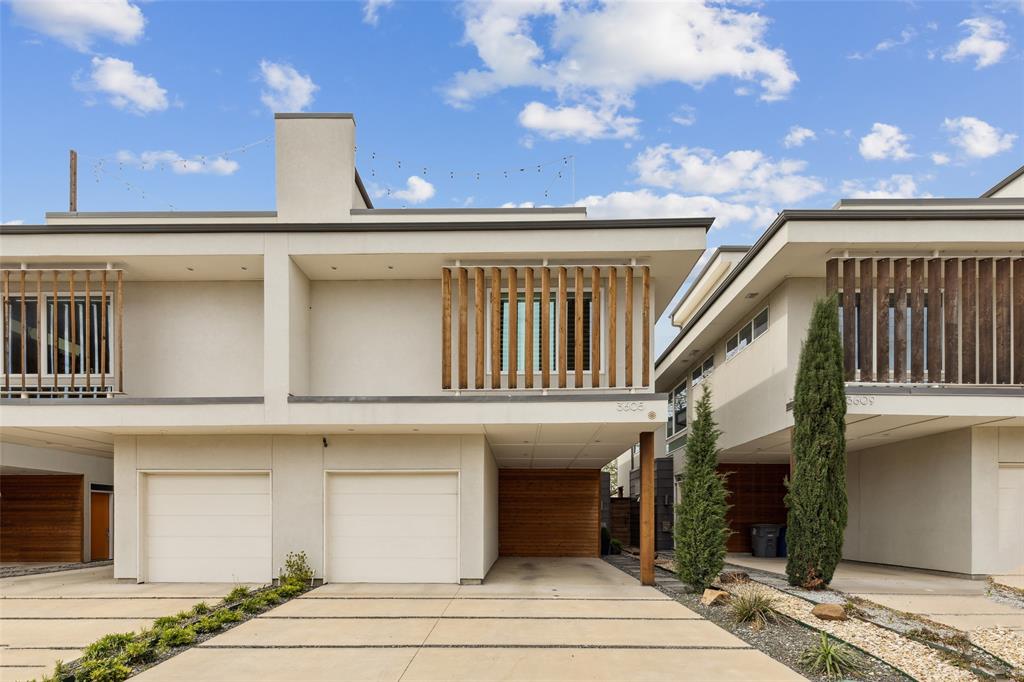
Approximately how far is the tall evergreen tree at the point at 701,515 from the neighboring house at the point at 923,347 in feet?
8.24

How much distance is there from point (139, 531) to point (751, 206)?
16.2 metres

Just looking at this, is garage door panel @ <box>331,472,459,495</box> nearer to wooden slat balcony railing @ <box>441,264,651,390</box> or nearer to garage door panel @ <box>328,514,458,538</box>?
garage door panel @ <box>328,514,458,538</box>

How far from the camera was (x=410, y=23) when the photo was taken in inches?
Answer: 568

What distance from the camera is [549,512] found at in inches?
848

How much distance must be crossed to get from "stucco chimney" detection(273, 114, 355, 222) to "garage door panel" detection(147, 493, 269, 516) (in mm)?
5238

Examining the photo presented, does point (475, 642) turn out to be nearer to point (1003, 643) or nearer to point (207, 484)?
point (1003, 643)

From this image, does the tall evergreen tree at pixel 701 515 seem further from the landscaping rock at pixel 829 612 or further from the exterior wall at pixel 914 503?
the exterior wall at pixel 914 503

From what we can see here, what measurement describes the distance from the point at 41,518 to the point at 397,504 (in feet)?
39.4

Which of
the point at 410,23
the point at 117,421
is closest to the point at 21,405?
the point at 117,421


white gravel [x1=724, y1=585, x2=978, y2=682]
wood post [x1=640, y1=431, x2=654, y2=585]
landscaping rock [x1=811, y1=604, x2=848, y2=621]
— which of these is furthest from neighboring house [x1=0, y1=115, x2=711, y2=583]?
white gravel [x1=724, y1=585, x2=978, y2=682]

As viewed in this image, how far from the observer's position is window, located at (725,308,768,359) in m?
17.1

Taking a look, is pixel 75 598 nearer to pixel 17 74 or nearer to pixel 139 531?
pixel 139 531

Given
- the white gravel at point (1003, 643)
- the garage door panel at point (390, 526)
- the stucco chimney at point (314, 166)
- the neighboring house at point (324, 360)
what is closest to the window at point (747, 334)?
the neighboring house at point (324, 360)

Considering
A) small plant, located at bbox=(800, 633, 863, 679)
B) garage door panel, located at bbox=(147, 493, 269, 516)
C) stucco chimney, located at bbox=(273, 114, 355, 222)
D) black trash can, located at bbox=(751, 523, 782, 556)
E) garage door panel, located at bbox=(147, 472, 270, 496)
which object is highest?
stucco chimney, located at bbox=(273, 114, 355, 222)
